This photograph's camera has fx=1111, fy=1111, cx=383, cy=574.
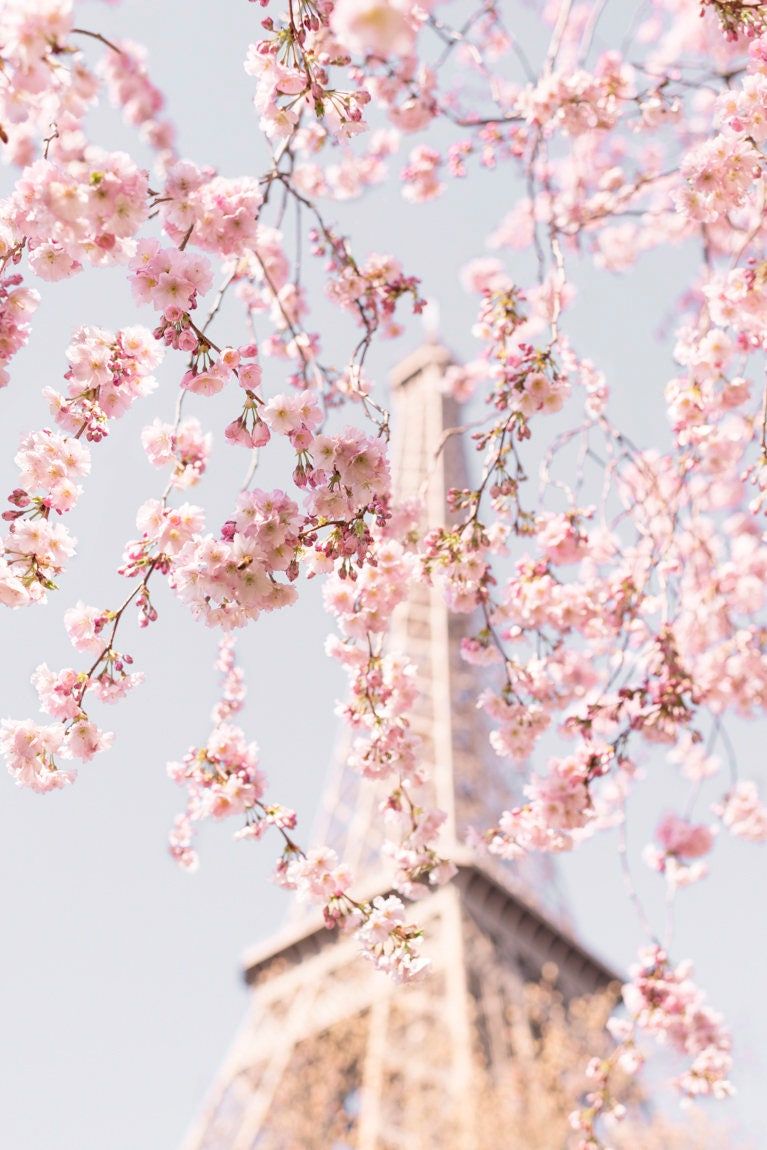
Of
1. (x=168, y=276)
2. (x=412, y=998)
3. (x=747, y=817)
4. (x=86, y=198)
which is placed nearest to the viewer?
(x=86, y=198)

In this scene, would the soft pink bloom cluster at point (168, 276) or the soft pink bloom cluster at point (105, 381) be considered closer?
the soft pink bloom cluster at point (168, 276)

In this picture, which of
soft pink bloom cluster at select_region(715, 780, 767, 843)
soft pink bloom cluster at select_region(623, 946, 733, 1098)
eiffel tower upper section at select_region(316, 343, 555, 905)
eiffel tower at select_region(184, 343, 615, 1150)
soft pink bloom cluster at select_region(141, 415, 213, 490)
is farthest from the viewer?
eiffel tower upper section at select_region(316, 343, 555, 905)

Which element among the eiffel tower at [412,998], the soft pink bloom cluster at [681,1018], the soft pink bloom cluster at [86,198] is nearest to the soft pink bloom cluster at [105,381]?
the soft pink bloom cluster at [86,198]

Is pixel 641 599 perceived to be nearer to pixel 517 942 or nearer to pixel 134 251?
pixel 134 251

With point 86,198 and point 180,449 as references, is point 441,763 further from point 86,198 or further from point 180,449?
point 86,198

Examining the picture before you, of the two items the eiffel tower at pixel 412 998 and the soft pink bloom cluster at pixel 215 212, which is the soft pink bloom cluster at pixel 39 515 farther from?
the eiffel tower at pixel 412 998

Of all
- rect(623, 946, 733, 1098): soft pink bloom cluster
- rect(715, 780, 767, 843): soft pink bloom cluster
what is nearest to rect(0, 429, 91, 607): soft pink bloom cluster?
rect(623, 946, 733, 1098): soft pink bloom cluster

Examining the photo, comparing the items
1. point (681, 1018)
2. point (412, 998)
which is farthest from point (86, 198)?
point (412, 998)

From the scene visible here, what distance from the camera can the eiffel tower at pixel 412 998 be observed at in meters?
13.4

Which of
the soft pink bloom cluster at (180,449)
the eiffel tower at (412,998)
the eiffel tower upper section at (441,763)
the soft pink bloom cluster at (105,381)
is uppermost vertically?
the eiffel tower upper section at (441,763)

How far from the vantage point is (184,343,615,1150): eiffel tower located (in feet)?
43.8

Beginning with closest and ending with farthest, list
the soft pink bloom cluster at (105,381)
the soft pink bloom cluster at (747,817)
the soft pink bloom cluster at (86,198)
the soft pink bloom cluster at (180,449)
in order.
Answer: the soft pink bloom cluster at (86,198) < the soft pink bloom cluster at (105,381) < the soft pink bloom cluster at (180,449) < the soft pink bloom cluster at (747,817)

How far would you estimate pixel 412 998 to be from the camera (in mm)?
15398

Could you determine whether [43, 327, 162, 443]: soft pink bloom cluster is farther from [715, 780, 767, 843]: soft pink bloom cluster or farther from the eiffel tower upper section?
the eiffel tower upper section
